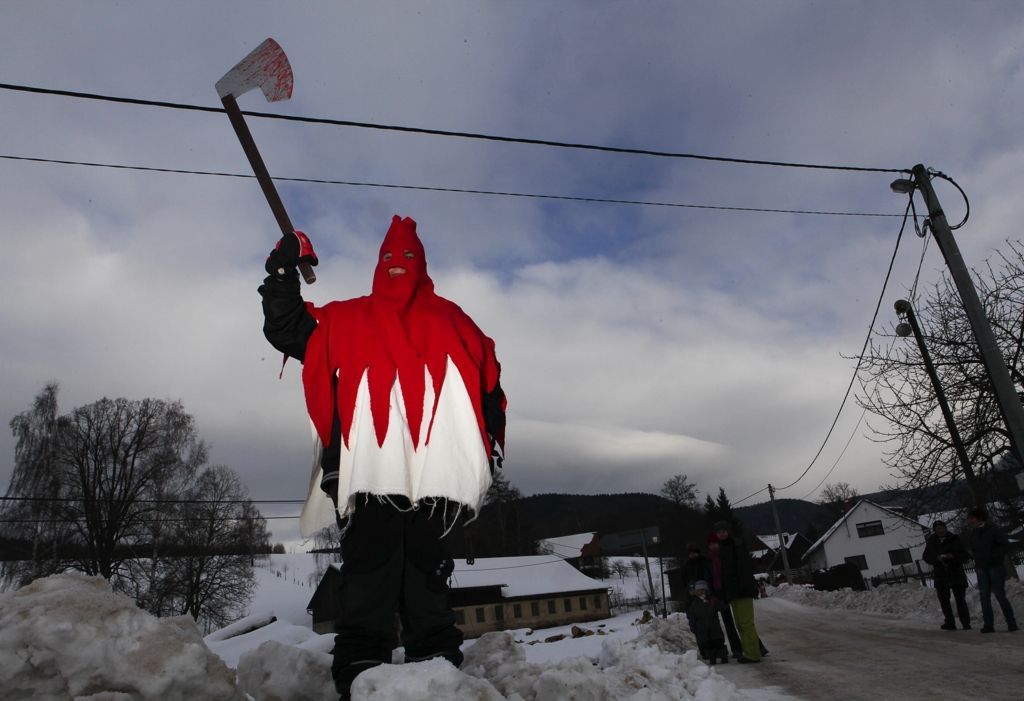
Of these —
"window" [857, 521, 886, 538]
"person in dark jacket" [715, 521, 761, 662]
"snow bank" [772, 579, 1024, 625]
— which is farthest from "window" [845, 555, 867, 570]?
"person in dark jacket" [715, 521, 761, 662]

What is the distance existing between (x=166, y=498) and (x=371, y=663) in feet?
88.2

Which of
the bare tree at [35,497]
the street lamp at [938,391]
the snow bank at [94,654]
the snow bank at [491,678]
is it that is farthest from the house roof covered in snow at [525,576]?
the snow bank at [94,654]

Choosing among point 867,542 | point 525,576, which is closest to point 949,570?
point 525,576

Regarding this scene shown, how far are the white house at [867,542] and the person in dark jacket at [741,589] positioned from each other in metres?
47.8

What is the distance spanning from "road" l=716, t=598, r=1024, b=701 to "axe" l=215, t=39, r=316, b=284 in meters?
3.66

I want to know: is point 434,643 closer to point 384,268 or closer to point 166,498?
point 384,268

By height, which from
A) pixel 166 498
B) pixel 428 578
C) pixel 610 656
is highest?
pixel 166 498

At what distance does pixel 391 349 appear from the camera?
2682 millimetres

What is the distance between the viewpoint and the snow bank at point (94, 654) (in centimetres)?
189

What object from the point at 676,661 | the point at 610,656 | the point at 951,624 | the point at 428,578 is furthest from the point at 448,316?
the point at 951,624

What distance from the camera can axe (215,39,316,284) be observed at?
337 centimetres

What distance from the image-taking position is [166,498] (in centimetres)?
2534

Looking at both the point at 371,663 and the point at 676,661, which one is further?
the point at 676,661

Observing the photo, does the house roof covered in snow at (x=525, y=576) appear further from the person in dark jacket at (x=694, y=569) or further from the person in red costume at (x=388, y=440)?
the person in red costume at (x=388, y=440)
